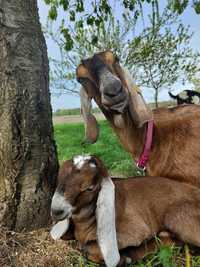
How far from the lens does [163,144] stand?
343 centimetres

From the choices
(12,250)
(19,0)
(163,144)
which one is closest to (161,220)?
(163,144)

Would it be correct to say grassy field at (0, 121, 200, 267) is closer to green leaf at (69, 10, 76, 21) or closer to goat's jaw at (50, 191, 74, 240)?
goat's jaw at (50, 191, 74, 240)

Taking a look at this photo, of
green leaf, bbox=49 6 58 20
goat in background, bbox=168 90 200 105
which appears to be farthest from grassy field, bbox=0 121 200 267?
green leaf, bbox=49 6 58 20

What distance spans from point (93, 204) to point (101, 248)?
0.84 feet

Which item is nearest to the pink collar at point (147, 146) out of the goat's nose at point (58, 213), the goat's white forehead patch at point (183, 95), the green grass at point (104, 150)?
the goat's nose at point (58, 213)

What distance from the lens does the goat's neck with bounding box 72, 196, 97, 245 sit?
2871mm

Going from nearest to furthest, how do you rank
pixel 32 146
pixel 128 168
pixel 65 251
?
pixel 65 251, pixel 32 146, pixel 128 168

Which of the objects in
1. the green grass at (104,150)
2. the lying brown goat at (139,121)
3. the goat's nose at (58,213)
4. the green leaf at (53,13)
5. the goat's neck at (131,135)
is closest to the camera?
the goat's nose at (58,213)

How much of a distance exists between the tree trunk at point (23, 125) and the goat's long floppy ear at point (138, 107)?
2.01 ft

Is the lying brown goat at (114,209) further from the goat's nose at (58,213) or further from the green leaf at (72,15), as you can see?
the green leaf at (72,15)

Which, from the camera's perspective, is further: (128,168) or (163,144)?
(128,168)

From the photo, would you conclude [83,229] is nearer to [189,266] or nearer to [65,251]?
[65,251]

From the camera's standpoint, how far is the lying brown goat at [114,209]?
2754 mm

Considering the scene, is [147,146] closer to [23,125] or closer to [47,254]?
[23,125]
